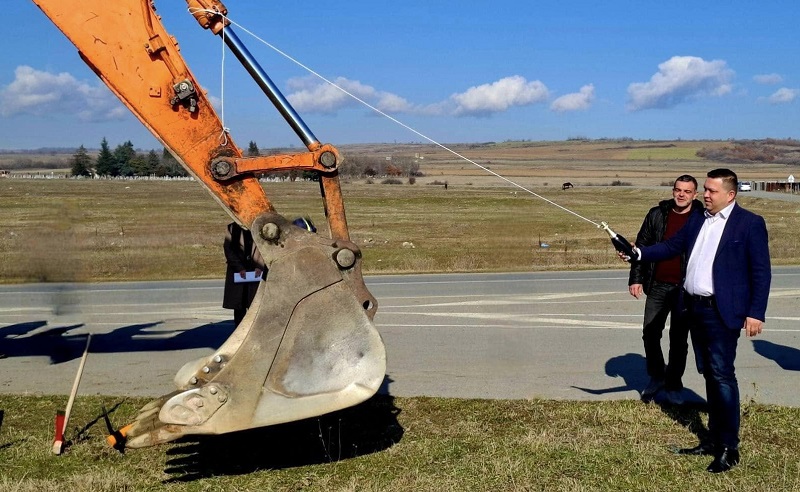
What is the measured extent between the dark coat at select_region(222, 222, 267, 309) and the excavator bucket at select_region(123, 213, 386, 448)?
8.27 ft

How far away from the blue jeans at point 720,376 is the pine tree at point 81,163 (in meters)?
32.7

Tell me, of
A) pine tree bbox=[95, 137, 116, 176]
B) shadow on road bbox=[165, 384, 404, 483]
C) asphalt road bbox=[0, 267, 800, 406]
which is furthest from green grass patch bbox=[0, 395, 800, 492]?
pine tree bbox=[95, 137, 116, 176]

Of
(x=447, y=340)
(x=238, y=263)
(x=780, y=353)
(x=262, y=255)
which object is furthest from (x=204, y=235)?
(x=262, y=255)

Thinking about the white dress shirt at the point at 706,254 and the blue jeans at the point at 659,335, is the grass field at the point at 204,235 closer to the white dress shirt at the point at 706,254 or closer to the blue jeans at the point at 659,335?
the blue jeans at the point at 659,335

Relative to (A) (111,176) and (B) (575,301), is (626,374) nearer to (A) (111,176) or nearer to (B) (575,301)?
(B) (575,301)

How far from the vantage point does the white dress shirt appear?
20.8 feet

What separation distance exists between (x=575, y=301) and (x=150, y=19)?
1018cm

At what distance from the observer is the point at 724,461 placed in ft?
20.0

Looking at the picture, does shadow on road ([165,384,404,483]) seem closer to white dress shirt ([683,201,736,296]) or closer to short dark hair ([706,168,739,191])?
white dress shirt ([683,201,736,296])

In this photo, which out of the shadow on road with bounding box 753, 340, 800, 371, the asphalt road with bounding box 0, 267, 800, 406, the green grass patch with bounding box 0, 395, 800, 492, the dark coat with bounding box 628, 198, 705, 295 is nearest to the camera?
the green grass patch with bounding box 0, 395, 800, 492

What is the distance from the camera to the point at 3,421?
25.0 feet

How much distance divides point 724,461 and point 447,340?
216 inches

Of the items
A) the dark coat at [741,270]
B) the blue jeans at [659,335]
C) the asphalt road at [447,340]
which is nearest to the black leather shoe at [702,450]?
the dark coat at [741,270]

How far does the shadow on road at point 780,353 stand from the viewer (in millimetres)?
9719
